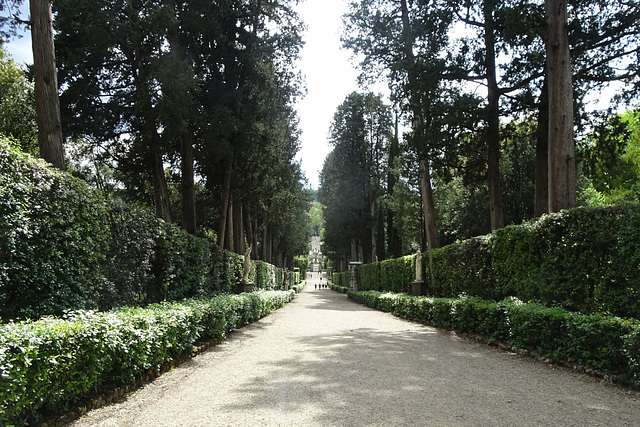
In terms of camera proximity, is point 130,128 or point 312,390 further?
point 130,128

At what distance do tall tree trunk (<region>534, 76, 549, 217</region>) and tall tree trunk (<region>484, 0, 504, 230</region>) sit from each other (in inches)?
49.4

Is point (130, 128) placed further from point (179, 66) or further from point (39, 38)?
point (39, 38)

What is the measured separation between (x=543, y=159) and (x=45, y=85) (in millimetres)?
12544

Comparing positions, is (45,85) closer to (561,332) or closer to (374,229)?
(561,332)

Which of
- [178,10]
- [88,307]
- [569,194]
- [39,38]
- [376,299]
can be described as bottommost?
[376,299]

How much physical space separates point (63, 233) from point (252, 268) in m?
15.0

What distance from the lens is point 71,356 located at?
392 cm

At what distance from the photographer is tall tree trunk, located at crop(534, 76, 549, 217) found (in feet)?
41.3

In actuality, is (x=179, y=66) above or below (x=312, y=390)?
above

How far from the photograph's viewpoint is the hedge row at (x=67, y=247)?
16.8ft

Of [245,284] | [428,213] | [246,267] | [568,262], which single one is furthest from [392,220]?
[568,262]

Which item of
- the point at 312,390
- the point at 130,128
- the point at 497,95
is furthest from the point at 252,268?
the point at 312,390

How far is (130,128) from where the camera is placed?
52.9 feet

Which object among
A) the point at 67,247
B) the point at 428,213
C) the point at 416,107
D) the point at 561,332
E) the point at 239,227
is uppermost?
the point at 416,107
